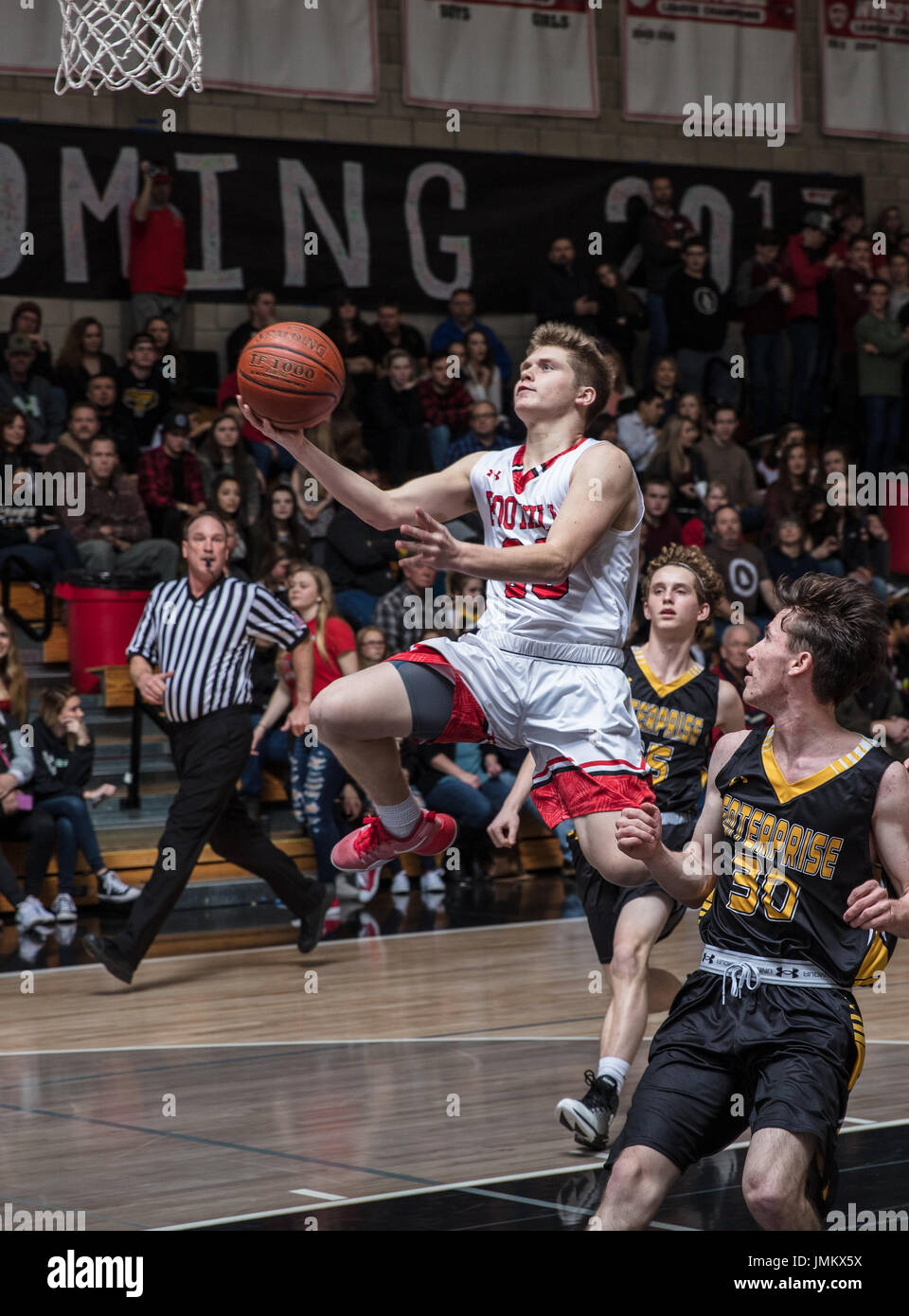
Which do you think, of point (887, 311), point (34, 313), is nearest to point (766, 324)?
point (887, 311)

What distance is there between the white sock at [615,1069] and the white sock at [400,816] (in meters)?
0.95

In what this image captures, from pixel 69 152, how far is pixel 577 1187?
10853mm

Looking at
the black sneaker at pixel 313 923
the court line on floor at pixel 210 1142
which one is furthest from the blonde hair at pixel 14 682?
the court line on floor at pixel 210 1142

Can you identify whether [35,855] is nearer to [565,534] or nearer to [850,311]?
[565,534]

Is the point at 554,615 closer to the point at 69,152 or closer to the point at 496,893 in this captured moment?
the point at 496,893

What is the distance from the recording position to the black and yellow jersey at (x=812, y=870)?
3.38 meters

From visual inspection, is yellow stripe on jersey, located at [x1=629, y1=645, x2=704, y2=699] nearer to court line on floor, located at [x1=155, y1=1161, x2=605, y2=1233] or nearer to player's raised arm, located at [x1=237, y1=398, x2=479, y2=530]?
player's raised arm, located at [x1=237, y1=398, x2=479, y2=530]

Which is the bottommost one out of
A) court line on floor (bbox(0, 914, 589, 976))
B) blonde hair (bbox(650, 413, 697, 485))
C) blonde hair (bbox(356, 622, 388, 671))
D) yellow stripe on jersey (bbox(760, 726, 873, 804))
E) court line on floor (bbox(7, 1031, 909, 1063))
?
court line on floor (bbox(0, 914, 589, 976))

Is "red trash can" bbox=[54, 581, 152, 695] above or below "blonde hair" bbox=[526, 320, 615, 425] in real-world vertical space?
below

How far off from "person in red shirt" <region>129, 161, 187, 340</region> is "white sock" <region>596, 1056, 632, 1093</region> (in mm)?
9408

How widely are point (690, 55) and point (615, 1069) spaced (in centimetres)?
1291

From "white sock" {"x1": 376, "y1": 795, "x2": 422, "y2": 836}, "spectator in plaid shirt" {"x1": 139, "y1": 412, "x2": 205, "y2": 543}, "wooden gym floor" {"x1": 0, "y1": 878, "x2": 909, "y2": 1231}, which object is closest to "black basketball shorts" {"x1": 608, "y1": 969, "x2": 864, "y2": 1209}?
"wooden gym floor" {"x1": 0, "y1": 878, "x2": 909, "y2": 1231}

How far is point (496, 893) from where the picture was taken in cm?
1018

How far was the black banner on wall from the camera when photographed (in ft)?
43.9
